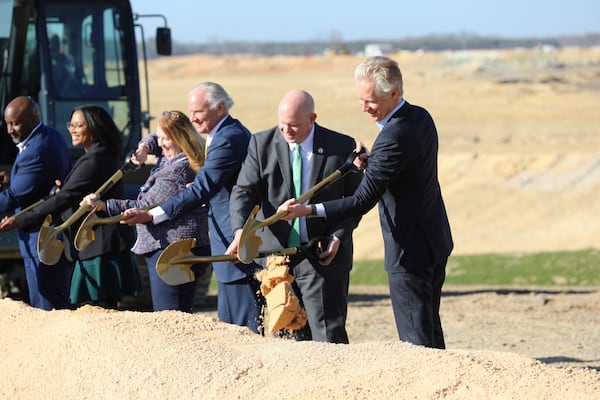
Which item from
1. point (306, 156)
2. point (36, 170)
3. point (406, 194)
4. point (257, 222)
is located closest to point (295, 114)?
point (306, 156)

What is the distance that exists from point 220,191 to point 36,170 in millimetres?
1358

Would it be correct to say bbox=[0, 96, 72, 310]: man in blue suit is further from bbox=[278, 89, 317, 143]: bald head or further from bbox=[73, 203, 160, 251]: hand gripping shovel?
bbox=[278, 89, 317, 143]: bald head

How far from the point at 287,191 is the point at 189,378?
1.67 m

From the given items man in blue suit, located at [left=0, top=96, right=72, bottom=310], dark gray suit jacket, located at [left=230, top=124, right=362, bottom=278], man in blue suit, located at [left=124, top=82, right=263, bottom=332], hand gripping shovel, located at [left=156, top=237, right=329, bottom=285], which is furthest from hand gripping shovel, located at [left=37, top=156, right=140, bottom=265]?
dark gray suit jacket, located at [left=230, top=124, right=362, bottom=278]

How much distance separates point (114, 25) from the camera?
11391 millimetres

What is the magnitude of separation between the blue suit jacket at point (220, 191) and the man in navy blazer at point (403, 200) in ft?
3.11

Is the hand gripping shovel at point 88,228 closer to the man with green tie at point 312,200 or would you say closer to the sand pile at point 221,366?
the man with green tie at point 312,200

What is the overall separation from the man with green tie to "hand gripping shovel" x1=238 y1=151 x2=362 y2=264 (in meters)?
0.23

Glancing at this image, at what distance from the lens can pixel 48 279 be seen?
23.3ft

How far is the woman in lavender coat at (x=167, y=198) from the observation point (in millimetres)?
6434

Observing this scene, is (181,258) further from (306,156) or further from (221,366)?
(221,366)

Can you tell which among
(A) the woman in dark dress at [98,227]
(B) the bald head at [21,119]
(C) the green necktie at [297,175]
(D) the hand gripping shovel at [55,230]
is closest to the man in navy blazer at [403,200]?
(C) the green necktie at [297,175]

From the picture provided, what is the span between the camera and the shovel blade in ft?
19.7

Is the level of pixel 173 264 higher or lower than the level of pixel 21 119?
lower
